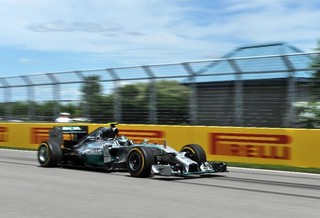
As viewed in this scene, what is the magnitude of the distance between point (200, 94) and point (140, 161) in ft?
20.0

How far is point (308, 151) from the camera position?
1315cm

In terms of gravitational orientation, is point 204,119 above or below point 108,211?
above

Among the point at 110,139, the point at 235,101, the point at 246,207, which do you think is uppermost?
the point at 235,101

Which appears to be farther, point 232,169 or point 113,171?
point 232,169

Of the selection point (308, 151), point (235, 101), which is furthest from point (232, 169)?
point (235, 101)

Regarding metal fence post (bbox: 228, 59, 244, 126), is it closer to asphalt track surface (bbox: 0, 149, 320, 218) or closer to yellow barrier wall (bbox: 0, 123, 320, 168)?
yellow barrier wall (bbox: 0, 123, 320, 168)

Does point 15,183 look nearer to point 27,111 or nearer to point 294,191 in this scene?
point 294,191

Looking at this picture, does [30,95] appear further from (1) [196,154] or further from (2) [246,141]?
(1) [196,154]

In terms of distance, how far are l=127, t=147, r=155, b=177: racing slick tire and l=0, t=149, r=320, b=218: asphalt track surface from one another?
0.19 meters

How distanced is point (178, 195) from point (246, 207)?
4.72 feet

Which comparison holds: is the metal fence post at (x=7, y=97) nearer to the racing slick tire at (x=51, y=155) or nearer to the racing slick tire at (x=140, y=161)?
the racing slick tire at (x=51, y=155)

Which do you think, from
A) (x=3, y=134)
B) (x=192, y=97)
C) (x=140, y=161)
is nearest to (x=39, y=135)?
(x=3, y=134)

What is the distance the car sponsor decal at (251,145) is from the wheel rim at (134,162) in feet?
14.0

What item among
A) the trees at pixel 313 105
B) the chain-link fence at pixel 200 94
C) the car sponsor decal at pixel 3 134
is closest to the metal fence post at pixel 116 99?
the chain-link fence at pixel 200 94
